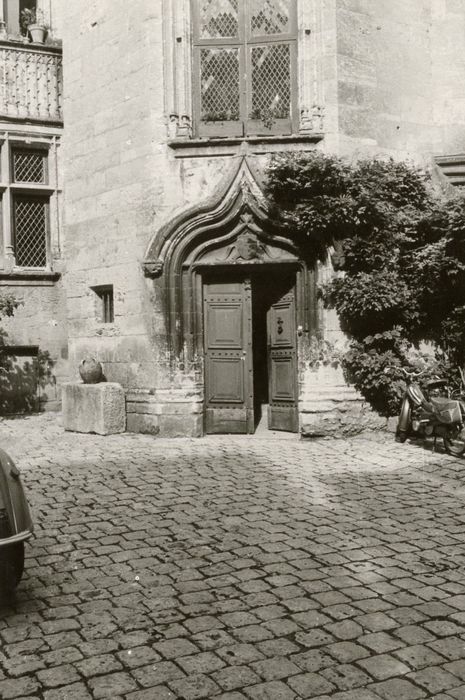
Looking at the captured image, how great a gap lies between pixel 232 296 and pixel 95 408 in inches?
99.0

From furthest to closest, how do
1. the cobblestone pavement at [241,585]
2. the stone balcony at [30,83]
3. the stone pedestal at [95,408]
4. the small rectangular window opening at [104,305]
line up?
the stone balcony at [30,83], the small rectangular window opening at [104,305], the stone pedestal at [95,408], the cobblestone pavement at [241,585]

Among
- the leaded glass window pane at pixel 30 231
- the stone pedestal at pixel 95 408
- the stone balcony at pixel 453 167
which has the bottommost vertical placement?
the stone pedestal at pixel 95 408

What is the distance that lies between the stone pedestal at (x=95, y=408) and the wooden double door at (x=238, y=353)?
1265mm

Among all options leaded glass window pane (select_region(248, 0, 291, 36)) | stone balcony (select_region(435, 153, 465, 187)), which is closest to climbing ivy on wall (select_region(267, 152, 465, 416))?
stone balcony (select_region(435, 153, 465, 187))

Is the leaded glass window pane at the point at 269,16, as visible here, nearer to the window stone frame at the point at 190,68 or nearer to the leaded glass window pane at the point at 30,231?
the window stone frame at the point at 190,68

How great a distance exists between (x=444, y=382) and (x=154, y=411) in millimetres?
3899

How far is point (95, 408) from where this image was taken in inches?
399

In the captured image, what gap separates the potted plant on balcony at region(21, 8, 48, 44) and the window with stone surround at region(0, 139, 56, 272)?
1867 mm

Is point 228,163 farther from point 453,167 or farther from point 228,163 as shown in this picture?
point 453,167

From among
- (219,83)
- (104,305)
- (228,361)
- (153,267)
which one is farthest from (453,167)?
(104,305)

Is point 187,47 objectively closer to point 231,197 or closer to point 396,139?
point 231,197

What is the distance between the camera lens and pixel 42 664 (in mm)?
3270

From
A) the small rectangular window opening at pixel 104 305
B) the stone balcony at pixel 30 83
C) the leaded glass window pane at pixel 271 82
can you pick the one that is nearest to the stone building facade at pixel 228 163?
the leaded glass window pane at pixel 271 82

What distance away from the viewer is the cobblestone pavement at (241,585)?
10.3ft
